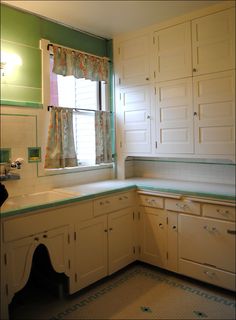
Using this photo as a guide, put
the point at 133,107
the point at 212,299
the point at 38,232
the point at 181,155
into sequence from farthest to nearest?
the point at 133,107 < the point at 181,155 < the point at 212,299 < the point at 38,232

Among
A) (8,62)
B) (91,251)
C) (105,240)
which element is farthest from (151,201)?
(8,62)

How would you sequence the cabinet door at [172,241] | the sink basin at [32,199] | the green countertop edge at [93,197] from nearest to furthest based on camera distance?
the green countertop edge at [93,197]
the sink basin at [32,199]
the cabinet door at [172,241]

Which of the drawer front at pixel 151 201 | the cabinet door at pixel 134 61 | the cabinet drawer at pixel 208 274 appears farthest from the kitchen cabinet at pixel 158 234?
the cabinet door at pixel 134 61

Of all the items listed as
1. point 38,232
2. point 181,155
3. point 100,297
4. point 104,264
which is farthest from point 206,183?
point 38,232

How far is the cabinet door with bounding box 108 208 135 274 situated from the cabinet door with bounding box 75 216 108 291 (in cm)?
8

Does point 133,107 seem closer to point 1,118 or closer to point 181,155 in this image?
point 181,155

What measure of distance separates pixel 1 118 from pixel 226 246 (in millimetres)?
2236

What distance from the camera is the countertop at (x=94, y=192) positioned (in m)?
2.20

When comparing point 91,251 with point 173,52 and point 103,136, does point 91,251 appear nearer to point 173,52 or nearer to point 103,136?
point 103,136

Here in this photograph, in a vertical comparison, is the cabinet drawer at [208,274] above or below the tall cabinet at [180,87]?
below

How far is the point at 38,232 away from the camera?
2.20 meters

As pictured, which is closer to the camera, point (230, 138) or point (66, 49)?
point (230, 138)

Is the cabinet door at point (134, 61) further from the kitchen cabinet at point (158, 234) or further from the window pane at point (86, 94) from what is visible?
the kitchen cabinet at point (158, 234)

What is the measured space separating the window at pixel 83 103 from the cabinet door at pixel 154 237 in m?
0.91
